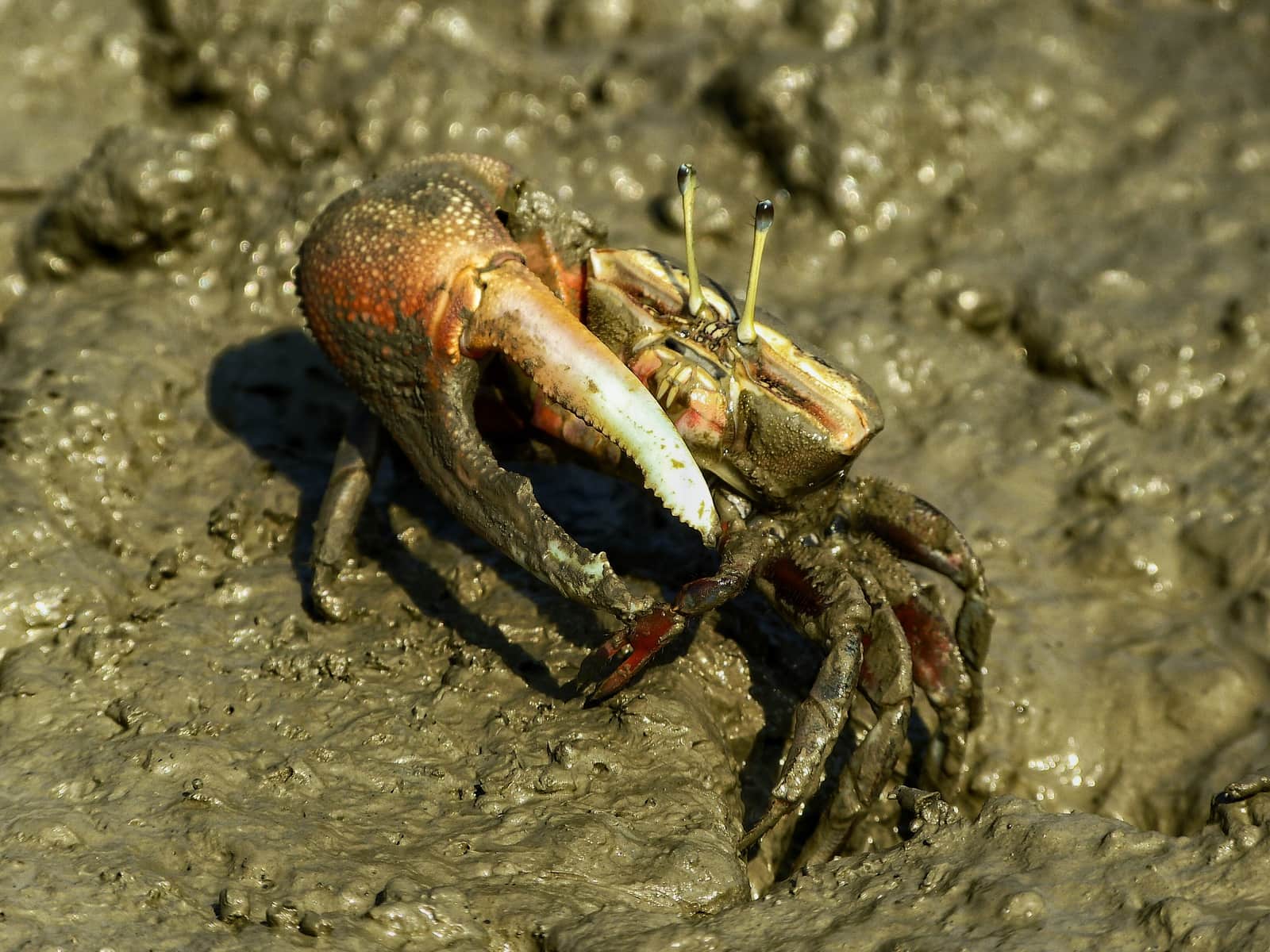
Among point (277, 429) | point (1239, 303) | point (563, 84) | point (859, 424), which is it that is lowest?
point (277, 429)

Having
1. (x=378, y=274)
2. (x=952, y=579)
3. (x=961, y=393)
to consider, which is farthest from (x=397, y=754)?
(x=961, y=393)

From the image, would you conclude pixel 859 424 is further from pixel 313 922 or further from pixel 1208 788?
pixel 313 922

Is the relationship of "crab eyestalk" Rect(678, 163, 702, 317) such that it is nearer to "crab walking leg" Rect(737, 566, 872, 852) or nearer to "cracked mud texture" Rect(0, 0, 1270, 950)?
"crab walking leg" Rect(737, 566, 872, 852)

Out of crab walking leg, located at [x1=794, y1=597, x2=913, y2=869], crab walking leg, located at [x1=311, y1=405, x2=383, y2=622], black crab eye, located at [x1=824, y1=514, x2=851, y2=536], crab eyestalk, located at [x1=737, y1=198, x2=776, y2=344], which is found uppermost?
crab eyestalk, located at [x1=737, y1=198, x2=776, y2=344]

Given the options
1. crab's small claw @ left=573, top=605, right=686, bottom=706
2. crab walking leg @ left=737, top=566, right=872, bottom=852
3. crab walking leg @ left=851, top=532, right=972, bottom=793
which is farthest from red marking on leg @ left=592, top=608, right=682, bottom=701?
crab walking leg @ left=851, top=532, right=972, bottom=793

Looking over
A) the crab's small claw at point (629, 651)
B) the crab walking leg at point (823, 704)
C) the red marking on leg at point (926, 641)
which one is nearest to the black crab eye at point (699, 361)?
the crab walking leg at point (823, 704)

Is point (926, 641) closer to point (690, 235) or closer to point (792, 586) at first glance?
point (792, 586)

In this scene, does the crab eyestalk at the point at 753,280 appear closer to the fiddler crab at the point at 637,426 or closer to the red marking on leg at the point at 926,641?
the fiddler crab at the point at 637,426
